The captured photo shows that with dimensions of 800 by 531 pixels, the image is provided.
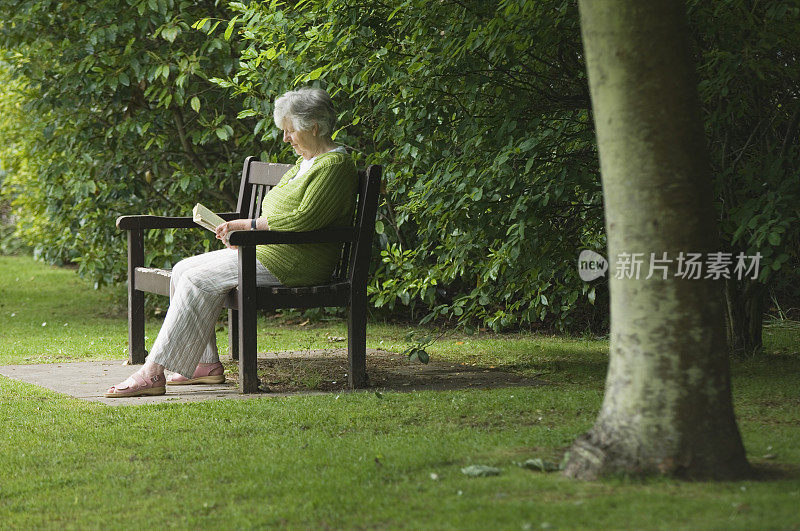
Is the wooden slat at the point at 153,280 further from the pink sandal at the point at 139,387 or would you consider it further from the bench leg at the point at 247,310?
the bench leg at the point at 247,310

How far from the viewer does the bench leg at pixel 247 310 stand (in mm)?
5059

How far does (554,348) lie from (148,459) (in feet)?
12.3

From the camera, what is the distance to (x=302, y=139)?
5.49 metres

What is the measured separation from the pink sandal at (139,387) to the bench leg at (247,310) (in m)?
0.43

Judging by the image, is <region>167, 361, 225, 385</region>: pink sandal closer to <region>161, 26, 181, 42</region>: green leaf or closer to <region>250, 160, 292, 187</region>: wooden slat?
<region>250, 160, 292, 187</region>: wooden slat

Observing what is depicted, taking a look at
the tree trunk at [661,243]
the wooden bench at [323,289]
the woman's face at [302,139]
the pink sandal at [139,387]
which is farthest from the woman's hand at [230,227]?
the tree trunk at [661,243]

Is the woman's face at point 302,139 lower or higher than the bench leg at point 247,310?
higher

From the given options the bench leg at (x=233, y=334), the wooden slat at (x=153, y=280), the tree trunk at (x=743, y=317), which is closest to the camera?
the wooden slat at (x=153, y=280)

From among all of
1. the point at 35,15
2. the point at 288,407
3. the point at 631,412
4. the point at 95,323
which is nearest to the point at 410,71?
the point at 288,407

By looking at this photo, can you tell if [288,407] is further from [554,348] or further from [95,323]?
[95,323]

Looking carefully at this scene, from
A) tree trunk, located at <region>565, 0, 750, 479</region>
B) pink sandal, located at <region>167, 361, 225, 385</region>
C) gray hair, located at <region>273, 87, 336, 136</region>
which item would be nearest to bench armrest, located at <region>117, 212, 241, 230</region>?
pink sandal, located at <region>167, 361, 225, 385</region>

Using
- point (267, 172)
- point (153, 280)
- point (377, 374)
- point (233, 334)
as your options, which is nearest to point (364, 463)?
point (377, 374)

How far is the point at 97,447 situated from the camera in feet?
13.2

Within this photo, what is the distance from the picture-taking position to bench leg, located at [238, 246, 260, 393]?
16.6ft
